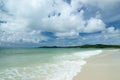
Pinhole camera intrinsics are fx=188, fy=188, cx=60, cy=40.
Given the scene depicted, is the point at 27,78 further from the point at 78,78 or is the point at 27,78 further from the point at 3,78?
the point at 78,78

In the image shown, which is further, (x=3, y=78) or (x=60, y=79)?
(x=3, y=78)

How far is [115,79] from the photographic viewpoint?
810 centimetres

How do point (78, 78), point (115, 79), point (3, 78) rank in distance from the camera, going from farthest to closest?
point (3, 78)
point (78, 78)
point (115, 79)

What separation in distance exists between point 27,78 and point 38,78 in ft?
1.84

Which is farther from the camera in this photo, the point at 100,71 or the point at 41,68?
the point at 41,68

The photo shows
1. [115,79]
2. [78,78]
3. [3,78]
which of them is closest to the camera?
[115,79]

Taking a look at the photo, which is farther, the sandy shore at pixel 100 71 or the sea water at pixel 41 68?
the sea water at pixel 41 68

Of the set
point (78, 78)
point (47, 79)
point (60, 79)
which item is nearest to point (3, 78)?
point (47, 79)

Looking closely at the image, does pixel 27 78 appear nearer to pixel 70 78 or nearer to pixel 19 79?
pixel 19 79

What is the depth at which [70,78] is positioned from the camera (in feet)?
28.3

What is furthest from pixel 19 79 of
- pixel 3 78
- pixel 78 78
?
pixel 78 78

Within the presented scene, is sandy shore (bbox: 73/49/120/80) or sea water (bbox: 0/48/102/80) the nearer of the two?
sandy shore (bbox: 73/49/120/80)

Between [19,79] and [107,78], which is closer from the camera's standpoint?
[107,78]

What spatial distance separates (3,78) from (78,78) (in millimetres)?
3764
